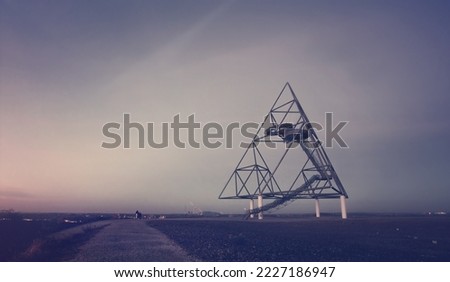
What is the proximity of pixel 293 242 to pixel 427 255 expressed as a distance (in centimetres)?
622

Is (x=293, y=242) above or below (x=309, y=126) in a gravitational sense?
below

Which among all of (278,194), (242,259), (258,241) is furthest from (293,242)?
(278,194)

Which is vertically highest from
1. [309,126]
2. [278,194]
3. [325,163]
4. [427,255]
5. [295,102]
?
[295,102]

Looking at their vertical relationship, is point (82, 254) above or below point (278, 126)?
below

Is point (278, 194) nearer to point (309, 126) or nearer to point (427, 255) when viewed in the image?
point (309, 126)

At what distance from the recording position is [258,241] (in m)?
18.6

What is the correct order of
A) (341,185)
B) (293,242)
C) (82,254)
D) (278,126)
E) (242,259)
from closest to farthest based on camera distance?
(242,259) → (82,254) → (293,242) → (341,185) → (278,126)
